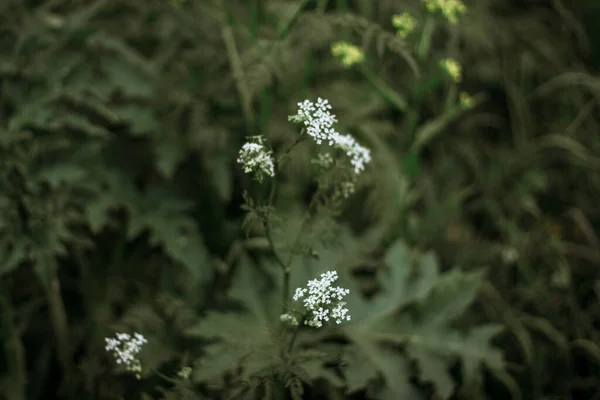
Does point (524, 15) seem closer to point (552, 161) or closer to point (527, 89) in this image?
point (527, 89)

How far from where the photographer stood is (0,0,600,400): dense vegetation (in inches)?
98.3

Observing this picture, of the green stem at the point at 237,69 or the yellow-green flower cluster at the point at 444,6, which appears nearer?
the yellow-green flower cluster at the point at 444,6

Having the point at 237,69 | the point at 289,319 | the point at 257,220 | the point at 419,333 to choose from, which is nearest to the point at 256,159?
the point at 257,220

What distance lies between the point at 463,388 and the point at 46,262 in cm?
203

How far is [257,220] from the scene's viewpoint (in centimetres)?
215

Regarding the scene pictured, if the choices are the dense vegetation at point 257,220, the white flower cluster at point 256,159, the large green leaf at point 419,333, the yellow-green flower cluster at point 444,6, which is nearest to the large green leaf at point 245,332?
the dense vegetation at point 257,220

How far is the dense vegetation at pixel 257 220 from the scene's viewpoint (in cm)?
250

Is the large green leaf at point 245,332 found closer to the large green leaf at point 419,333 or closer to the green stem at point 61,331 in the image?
the large green leaf at point 419,333

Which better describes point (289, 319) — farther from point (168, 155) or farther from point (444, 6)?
point (444, 6)

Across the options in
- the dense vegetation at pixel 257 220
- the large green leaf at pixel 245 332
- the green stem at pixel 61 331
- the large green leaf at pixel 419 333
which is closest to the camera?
the large green leaf at pixel 245 332

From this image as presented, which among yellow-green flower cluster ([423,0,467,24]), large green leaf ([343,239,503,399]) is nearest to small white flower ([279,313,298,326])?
large green leaf ([343,239,503,399])

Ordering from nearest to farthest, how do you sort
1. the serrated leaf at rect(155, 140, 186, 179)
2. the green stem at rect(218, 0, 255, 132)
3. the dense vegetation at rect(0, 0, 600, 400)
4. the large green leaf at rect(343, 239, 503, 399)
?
the dense vegetation at rect(0, 0, 600, 400), the large green leaf at rect(343, 239, 503, 399), the serrated leaf at rect(155, 140, 186, 179), the green stem at rect(218, 0, 255, 132)

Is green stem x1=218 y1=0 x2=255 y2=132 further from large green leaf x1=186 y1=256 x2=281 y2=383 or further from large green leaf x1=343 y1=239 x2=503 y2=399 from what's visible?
large green leaf x1=343 y1=239 x2=503 y2=399

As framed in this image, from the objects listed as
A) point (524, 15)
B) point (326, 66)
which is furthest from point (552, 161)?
point (326, 66)
